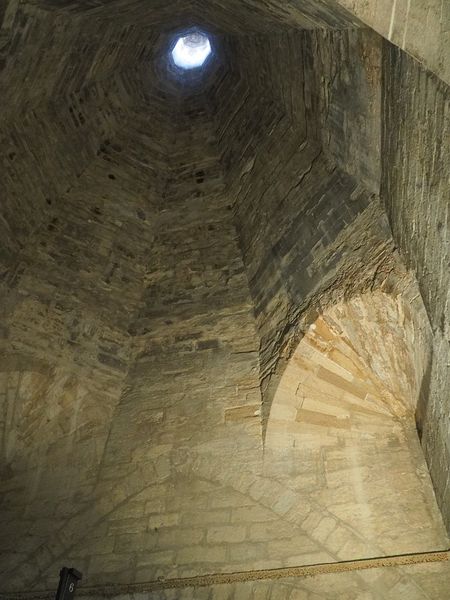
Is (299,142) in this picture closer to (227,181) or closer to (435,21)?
(227,181)

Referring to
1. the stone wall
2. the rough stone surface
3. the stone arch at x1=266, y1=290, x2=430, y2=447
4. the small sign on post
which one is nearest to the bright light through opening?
the rough stone surface

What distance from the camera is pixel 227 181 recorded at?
22.5 ft

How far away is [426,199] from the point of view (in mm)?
3459

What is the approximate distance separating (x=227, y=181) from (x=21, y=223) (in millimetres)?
2265

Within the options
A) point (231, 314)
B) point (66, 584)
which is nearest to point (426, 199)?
point (231, 314)

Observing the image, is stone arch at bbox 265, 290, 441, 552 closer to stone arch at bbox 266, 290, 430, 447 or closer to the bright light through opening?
stone arch at bbox 266, 290, 430, 447

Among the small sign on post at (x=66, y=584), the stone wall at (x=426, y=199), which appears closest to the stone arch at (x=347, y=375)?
the stone wall at (x=426, y=199)

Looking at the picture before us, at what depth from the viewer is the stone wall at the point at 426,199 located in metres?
3.21

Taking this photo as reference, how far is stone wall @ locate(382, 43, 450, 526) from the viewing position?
3.21 metres

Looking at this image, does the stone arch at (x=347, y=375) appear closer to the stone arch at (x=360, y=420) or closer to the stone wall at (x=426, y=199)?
the stone arch at (x=360, y=420)

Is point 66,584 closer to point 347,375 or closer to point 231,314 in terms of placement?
point 347,375

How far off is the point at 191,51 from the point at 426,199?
615cm

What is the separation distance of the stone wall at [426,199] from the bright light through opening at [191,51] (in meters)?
4.96

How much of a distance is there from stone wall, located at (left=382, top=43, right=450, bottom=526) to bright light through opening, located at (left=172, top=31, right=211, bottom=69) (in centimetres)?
496
